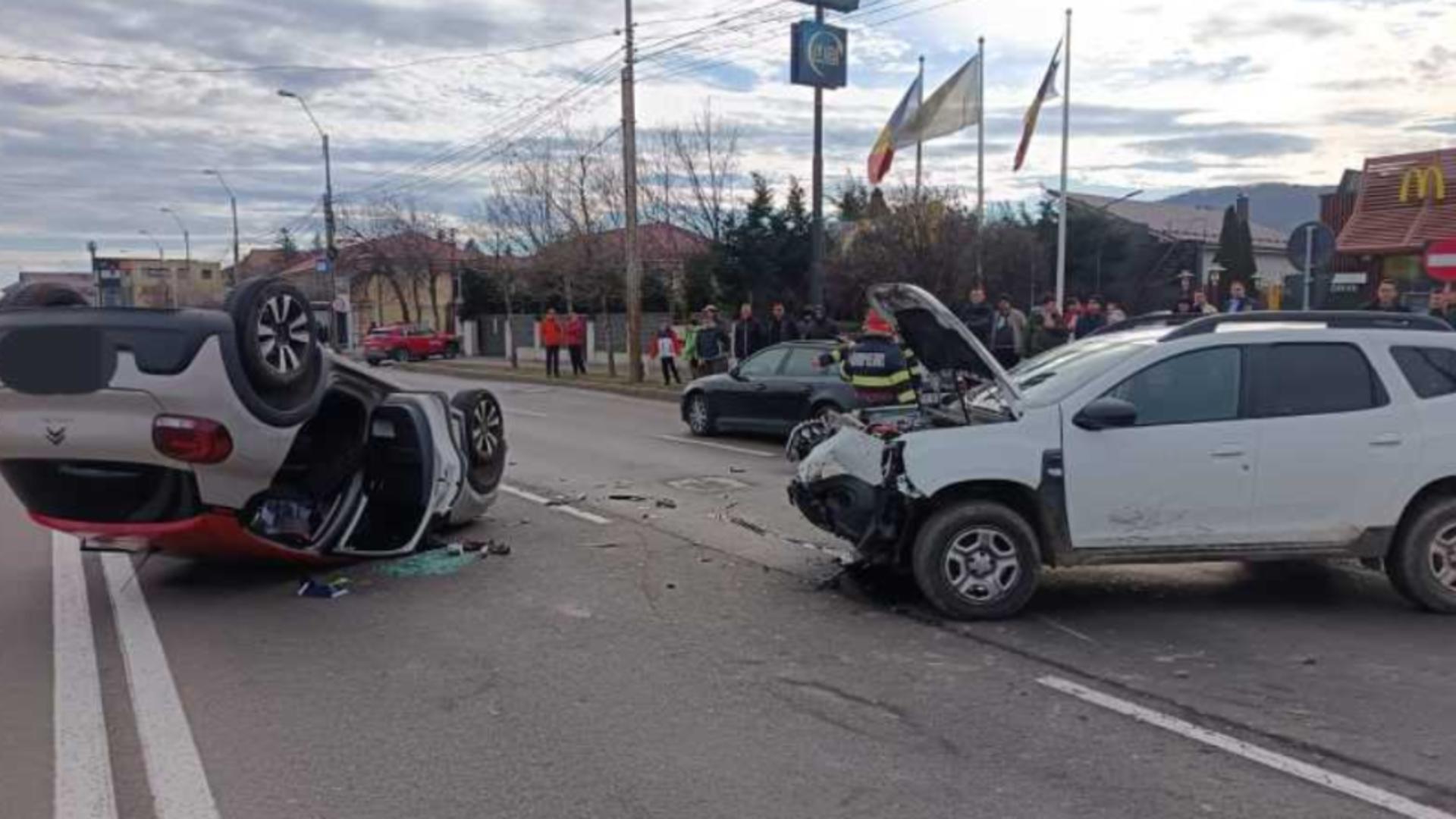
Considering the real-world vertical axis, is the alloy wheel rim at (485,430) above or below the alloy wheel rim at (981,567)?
above

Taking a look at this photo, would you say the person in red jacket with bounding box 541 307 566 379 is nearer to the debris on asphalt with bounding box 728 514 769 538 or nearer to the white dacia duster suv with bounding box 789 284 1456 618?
the debris on asphalt with bounding box 728 514 769 538

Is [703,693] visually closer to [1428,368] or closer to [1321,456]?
[1321,456]

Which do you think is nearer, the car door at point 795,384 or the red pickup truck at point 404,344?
the car door at point 795,384

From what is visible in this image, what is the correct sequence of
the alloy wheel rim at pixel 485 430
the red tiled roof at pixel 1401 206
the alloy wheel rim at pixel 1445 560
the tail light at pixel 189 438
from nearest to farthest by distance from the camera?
the tail light at pixel 189 438
the alloy wheel rim at pixel 1445 560
the alloy wheel rim at pixel 485 430
the red tiled roof at pixel 1401 206

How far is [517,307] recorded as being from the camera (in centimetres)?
4806

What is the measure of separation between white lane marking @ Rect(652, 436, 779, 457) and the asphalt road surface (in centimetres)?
535

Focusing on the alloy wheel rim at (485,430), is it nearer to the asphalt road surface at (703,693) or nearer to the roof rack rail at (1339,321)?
the asphalt road surface at (703,693)

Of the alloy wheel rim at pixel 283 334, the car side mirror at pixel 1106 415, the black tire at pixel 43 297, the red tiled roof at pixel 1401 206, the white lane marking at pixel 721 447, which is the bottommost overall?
the white lane marking at pixel 721 447

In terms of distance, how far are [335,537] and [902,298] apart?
3800mm

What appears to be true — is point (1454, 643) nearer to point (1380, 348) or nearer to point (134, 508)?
point (1380, 348)

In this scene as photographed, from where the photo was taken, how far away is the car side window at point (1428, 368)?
6.38 metres

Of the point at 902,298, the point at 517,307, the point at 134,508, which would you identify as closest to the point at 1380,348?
the point at 902,298

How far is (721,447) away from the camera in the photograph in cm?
1414

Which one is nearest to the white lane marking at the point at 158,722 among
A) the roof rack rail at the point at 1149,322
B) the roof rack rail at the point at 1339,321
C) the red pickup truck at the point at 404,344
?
the roof rack rail at the point at 1339,321
